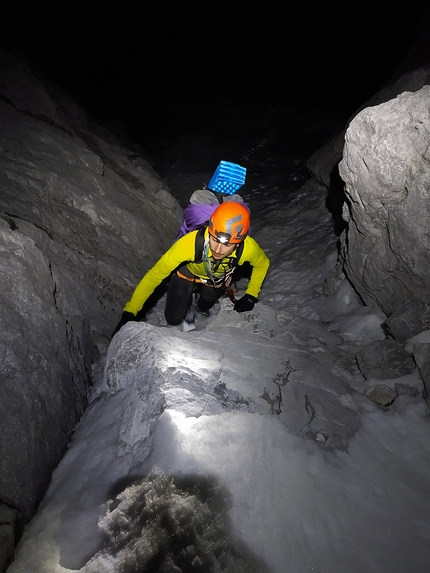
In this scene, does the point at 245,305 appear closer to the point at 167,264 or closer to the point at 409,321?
the point at 167,264

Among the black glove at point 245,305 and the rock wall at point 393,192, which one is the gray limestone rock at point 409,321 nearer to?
the rock wall at point 393,192

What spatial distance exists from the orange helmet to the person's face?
0.06 m

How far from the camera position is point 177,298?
17.7 feet

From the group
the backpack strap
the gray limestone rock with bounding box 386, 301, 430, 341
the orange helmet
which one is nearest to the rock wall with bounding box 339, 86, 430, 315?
the gray limestone rock with bounding box 386, 301, 430, 341

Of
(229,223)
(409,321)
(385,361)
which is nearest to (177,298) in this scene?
(229,223)

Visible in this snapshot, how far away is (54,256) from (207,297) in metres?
2.40

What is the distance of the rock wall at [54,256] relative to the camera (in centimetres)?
286

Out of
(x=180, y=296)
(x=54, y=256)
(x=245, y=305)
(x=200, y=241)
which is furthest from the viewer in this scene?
(x=180, y=296)

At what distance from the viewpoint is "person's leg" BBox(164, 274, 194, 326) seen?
17.4 ft

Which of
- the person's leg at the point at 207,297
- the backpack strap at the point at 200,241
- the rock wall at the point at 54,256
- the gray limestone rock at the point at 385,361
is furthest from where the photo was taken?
the person's leg at the point at 207,297

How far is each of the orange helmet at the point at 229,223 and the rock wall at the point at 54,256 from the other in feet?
6.40

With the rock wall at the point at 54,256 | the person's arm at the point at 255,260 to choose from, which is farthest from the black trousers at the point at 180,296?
the rock wall at the point at 54,256

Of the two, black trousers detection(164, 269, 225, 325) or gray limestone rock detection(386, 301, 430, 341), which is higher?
gray limestone rock detection(386, 301, 430, 341)

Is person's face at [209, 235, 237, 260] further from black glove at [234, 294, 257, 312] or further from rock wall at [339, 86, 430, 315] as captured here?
rock wall at [339, 86, 430, 315]
